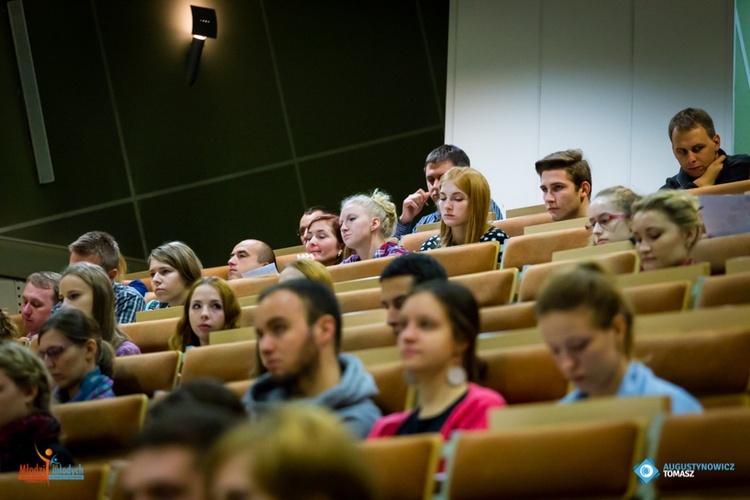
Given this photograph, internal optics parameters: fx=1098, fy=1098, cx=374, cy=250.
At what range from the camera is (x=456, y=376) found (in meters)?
1.62

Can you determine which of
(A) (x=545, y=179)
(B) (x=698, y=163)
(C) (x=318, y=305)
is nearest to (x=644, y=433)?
(C) (x=318, y=305)

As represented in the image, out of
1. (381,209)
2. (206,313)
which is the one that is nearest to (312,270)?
(206,313)

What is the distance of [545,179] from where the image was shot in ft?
10.6

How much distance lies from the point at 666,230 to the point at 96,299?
141 cm

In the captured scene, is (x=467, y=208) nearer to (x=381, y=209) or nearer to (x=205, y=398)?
(x=381, y=209)

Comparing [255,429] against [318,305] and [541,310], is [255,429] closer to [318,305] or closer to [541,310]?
[541,310]

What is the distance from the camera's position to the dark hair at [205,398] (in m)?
→ 1.35

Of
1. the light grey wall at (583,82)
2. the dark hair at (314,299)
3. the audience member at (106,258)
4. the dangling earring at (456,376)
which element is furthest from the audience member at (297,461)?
the light grey wall at (583,82)

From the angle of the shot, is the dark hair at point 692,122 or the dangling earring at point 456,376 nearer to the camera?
the dangling earring at point 456,376

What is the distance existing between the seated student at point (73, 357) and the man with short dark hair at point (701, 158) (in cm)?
184

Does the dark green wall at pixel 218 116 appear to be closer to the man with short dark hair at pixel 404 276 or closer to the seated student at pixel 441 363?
the man with short dark hair at pixel 404 276

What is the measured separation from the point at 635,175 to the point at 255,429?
390 centimetres

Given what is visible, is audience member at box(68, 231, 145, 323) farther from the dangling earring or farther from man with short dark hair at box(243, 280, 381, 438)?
the dangling earring

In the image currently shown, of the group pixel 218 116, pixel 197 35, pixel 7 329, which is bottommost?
pixel 7 329
